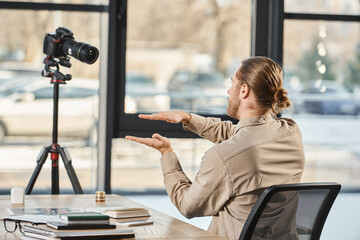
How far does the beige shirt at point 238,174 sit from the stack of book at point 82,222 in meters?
0.36

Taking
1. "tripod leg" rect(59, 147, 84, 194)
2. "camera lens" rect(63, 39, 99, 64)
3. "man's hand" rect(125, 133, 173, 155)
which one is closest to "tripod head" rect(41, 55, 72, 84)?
"camera lens" rect(63, 39, 99, 64)

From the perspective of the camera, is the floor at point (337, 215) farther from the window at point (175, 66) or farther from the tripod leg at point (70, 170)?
the tripod leg at point (70, 170)

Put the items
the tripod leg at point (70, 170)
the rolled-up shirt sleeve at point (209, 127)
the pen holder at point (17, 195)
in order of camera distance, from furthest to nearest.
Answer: the tripod leg at point (70, 170), the rolled-up shirt sleeve at point (209, 127), the pen holder at point (17, 195)

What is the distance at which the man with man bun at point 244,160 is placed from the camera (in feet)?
6.90

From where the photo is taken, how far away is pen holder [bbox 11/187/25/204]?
250 centimetres

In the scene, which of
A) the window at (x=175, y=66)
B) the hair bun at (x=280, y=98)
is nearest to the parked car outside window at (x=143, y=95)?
the window at (x=175, y=66)

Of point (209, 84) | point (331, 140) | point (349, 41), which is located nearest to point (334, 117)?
point (331, 140)

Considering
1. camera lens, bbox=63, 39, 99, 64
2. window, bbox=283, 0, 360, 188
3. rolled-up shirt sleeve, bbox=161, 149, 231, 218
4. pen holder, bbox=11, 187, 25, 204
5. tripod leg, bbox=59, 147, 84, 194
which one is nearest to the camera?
rolled-up shirt sleeve, bbox=161, 149, 231, 218


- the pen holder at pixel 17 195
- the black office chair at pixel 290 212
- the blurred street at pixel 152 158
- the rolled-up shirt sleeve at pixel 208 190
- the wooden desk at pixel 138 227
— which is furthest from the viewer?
the blurred street at pixel 152 158

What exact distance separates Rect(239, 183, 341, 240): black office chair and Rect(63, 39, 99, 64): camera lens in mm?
1934

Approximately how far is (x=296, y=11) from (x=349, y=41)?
0.56 m

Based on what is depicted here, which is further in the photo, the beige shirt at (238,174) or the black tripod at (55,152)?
the black tripod at (55,152)

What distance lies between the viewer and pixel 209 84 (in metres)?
4.82

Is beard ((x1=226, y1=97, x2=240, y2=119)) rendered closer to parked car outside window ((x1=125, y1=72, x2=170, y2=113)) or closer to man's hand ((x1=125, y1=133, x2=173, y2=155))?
man's hand ((x1=125, y1=133, x2=173, y2=155))
